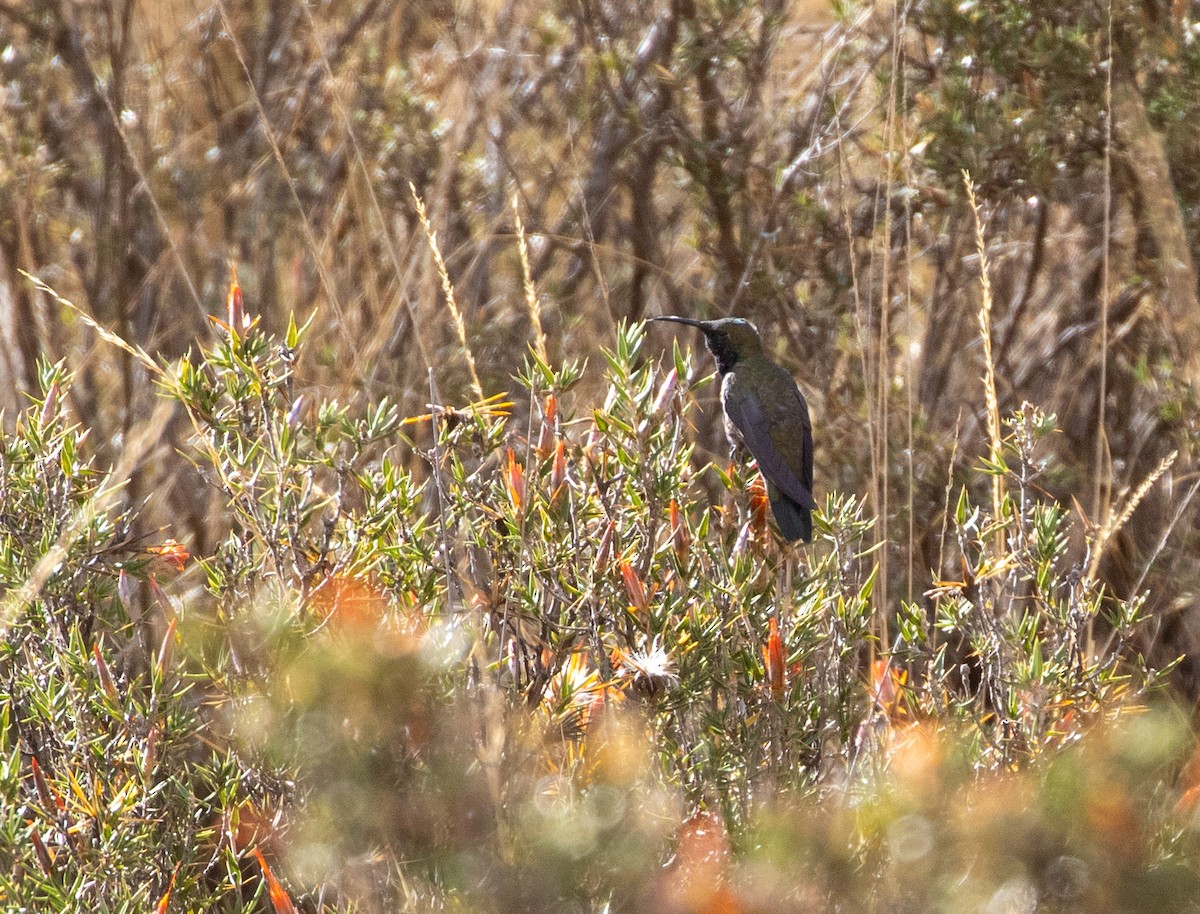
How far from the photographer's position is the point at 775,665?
1.86 meters

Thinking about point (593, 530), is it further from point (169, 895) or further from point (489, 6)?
point (489, 6)

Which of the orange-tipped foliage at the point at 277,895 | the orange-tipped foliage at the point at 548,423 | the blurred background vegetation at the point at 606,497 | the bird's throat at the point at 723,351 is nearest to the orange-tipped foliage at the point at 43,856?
the blurred background vegetation at the point at 606,497

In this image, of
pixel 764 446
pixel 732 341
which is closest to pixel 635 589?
pixel 764 446

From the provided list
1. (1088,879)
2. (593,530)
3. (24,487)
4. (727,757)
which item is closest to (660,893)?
(727,757)

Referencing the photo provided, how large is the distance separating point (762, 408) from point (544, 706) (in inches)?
54.9

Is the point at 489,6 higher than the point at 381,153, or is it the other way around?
the point at 489,6

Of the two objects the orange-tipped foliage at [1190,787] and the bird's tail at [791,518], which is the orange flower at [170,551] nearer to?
the bird's tail at [791,518]

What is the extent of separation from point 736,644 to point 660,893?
53cm

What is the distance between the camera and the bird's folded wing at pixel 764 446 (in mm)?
2422

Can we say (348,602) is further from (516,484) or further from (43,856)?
(43,856)

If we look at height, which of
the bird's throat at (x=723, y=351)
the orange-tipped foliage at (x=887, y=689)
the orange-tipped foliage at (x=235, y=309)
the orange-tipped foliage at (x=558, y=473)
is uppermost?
the orange-tipped foliage at (x=235, y=309)

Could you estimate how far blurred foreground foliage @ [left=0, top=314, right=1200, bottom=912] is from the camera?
4.76ft

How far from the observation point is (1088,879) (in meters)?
1.32

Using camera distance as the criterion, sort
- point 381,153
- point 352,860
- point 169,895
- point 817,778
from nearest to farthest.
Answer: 1. point 352,860
2. point 169,895
3. point 817,778
4. point 381,153
